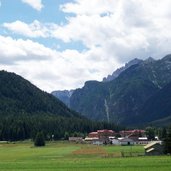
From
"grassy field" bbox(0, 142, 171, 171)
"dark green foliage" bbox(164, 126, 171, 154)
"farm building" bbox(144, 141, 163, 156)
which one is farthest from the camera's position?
"farm building" bbox(144, 141, 163, 156)

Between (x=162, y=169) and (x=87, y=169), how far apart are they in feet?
34.1

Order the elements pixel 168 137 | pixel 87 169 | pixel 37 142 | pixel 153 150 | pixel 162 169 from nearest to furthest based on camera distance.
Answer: pixel 162 169
pixel 87 169
pixel 168 137
pixel 153 150
pixel 37 142

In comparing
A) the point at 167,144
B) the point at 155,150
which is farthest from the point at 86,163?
the point at 155,150

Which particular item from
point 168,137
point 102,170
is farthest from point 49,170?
point 168,137

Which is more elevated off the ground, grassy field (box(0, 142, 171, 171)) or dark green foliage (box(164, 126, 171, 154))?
dark green foliage (box(164, 126, 171, 154))

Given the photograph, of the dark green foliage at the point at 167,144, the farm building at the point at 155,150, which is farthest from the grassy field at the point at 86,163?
the dark green foliage at the point at 167,144

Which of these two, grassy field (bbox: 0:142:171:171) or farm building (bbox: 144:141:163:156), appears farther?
farm building (bbox: 144:141:163:156)

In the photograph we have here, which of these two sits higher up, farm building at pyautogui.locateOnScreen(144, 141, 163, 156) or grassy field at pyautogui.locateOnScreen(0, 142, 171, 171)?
farm building at pyautogui.locateOnScreen(144, 141, 163, 156)

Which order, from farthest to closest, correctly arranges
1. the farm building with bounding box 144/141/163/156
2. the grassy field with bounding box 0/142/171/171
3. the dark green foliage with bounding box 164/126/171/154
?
the farm building with bounding box 144/141/163/156
the dark green foliage with bounding box 164/126/171/154
the grassy field with bounding box 0/142/171/171

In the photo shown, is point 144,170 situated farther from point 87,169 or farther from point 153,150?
point 153,150

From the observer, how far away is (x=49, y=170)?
66.0 m

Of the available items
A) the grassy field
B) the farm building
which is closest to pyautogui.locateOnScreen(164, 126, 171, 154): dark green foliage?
the farm building

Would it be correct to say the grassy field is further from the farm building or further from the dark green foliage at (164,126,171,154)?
the dark green foliage at (164,126,171,154)

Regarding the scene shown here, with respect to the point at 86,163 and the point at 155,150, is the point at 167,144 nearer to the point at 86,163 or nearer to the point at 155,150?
the point at 155,150
